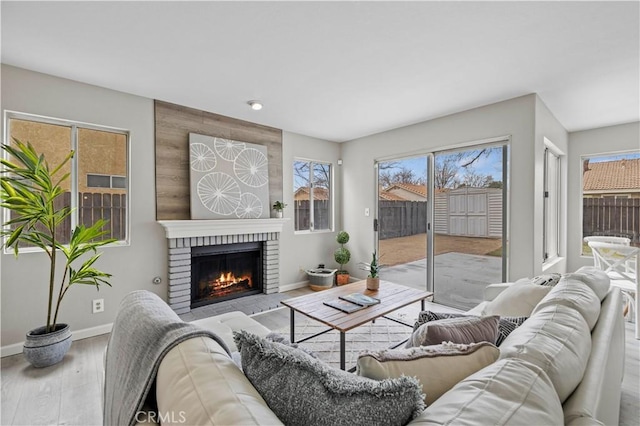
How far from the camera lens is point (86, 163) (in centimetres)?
283

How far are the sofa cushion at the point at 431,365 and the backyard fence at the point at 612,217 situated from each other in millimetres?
4526

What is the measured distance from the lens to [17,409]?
5.84 feet

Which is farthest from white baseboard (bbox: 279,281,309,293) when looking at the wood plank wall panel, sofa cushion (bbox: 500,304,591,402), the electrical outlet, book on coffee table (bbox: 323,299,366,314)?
sofa cushion (bbox: 500,304,591,402)

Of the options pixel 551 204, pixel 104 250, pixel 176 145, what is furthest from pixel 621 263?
pixel 104 250

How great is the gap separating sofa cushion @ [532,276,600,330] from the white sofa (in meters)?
0.10

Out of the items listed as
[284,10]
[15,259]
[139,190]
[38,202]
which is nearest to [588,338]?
[284,10]

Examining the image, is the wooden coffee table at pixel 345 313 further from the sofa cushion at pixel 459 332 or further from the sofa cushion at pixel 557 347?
the sofa cushion at pixel 557 347

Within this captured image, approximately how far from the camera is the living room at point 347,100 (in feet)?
5.95

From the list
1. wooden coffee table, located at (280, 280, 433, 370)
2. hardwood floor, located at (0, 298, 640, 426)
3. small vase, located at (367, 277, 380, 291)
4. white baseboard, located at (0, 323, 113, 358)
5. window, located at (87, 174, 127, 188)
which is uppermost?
window, located at (87, 174, 127, 188)

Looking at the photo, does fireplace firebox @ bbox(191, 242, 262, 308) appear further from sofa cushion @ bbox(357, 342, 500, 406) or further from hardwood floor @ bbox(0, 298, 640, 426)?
sofa cushion @ bbox(357, 342, 500, 406)

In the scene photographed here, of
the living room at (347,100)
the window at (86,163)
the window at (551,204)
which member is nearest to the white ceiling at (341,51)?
the living room at (347,100)

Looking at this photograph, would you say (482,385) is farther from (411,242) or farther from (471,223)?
(411,242)

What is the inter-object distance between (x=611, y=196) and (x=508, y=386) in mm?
4790

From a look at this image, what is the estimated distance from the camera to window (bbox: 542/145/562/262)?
12.2ft
